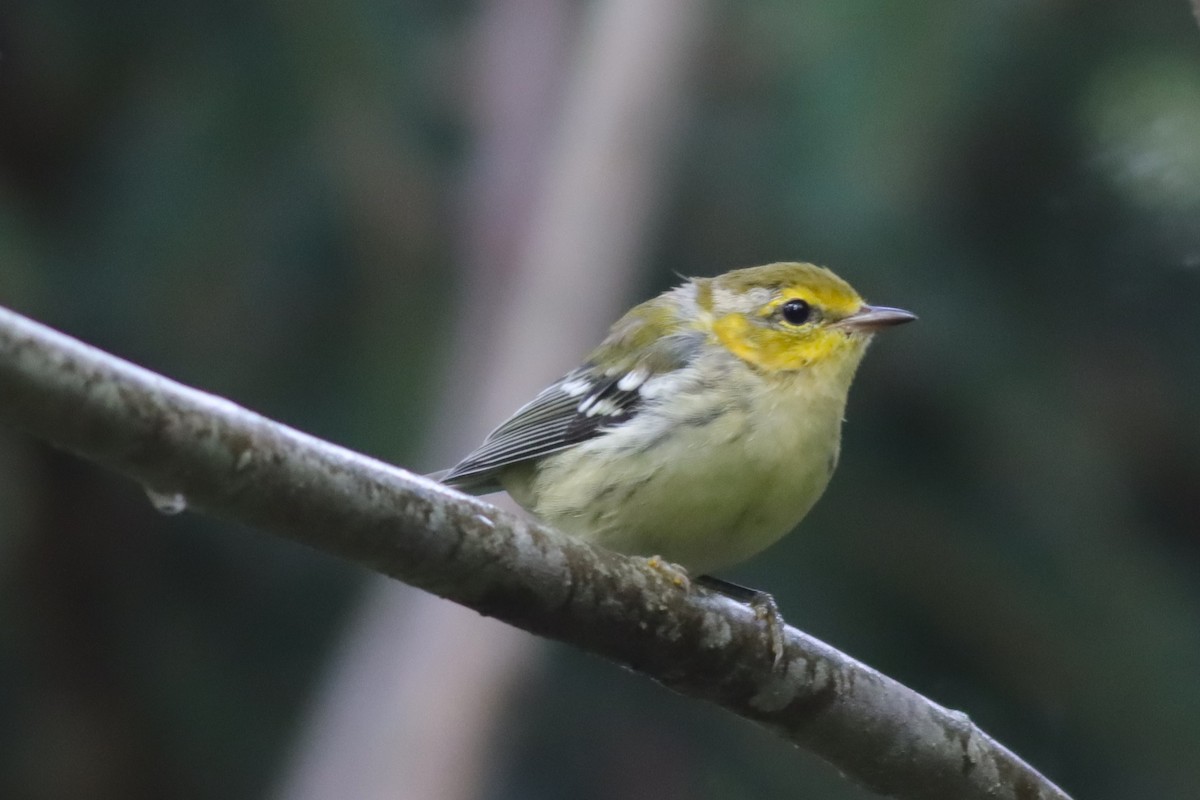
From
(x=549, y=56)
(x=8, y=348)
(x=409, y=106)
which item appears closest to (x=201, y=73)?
(x=409, y=106)

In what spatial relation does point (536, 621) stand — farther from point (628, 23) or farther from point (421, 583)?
point (628, 23)

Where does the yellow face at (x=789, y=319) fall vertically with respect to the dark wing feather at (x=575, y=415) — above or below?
above

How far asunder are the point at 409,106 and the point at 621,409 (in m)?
2.42

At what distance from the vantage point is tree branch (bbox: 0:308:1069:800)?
1.93m

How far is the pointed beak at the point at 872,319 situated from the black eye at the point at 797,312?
0.10 m

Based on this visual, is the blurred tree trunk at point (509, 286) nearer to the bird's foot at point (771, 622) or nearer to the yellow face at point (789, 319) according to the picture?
the yellow face at point (789, 319)

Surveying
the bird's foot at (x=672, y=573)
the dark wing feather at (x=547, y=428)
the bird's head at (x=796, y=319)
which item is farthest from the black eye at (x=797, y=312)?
the bird's foot at (x=672, y=573)

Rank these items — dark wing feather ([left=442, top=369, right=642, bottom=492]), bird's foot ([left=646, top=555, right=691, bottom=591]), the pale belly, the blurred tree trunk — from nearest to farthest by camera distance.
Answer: bird's foot ([left=646, top=555, right=691, bottom=591]) < the pale belly < the blurred tree trunk < dark wing feather ([left=442, top=369, right=642, bottom=492])

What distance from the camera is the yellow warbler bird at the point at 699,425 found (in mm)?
3615

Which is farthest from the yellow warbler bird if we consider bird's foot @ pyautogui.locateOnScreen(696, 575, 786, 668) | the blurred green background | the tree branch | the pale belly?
the blurred green background

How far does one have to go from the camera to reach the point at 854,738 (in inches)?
119

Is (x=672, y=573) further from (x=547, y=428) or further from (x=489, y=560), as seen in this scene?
(x=547, y=428)

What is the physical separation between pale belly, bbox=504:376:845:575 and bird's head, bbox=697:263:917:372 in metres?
0.21

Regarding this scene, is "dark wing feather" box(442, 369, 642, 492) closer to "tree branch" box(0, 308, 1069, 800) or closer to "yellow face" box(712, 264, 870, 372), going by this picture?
"yellow face" box(712, 264, 870, 372)
